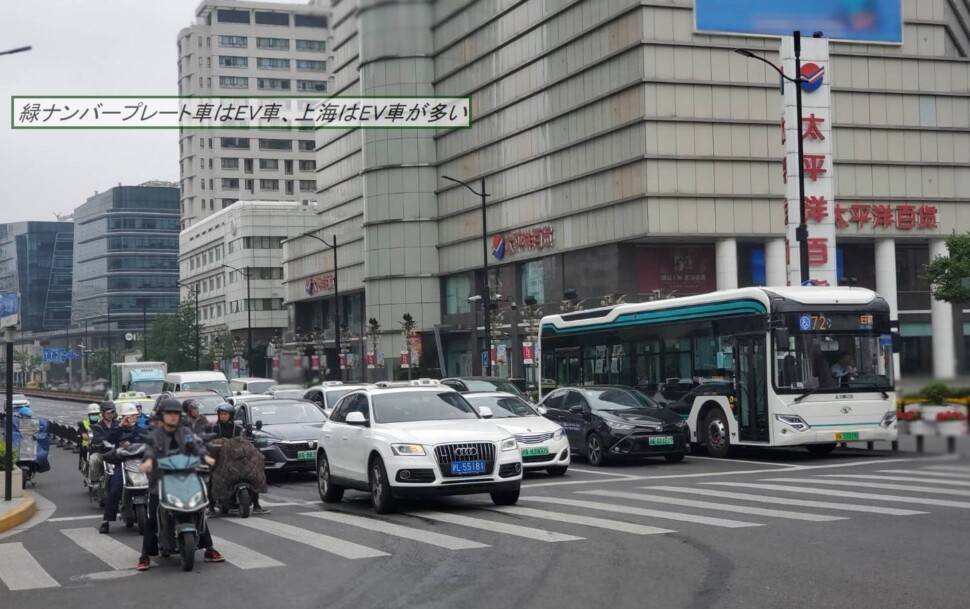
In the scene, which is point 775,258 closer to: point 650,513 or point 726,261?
point 726,261

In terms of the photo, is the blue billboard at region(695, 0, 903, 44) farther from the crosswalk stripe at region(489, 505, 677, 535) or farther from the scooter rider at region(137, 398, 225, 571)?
the scooter rider at region(137, 398, 225, 571)

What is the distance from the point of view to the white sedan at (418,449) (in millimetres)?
15156

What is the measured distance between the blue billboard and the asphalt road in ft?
149

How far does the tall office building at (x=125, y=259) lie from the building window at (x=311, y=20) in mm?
155309

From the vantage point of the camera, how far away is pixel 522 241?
7162 centimetres

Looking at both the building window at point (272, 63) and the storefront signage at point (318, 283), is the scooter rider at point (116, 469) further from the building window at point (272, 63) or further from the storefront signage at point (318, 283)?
the building window at point (272, 63)

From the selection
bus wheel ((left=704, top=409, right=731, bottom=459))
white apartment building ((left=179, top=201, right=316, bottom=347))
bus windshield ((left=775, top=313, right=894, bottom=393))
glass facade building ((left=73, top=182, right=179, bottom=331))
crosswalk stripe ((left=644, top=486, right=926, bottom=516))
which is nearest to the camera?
bus windshield ((left=775, top=313, right=894, bottom=393))

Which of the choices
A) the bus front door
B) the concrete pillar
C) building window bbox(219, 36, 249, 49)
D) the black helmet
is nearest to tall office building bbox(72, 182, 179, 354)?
building window bbox(219, 36, 249, 49)

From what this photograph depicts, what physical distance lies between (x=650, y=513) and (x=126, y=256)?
6329 inches

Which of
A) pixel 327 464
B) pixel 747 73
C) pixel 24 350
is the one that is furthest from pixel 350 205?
pixel 24 350

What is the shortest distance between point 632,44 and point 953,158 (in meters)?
19.2

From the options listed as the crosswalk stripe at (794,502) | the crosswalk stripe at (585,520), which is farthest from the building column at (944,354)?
the crosswalk stripe at (794,502)

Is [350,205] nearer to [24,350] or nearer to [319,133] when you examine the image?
[319,133]

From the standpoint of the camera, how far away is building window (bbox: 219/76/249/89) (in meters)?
139
